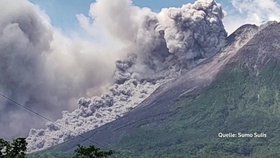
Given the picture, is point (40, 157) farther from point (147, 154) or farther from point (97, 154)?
point (97, 154)

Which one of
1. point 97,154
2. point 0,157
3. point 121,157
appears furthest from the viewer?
point 121,157

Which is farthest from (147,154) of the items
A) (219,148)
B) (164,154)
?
(219,148)

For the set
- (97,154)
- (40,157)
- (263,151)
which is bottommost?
(97,154)

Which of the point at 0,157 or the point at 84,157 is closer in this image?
the point at 0,157

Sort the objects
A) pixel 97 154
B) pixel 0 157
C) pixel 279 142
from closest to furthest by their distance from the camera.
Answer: pixel 0 157 < pixel 97 154 < pixel 279 142

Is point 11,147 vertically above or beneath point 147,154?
beneath

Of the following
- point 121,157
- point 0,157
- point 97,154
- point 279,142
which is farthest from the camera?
point 279,142

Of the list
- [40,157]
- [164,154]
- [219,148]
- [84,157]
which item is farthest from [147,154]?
[84,157]

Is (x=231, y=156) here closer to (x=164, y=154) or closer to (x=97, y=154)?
(x=164, y=154)

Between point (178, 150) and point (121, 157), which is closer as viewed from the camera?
point (121, 157)
